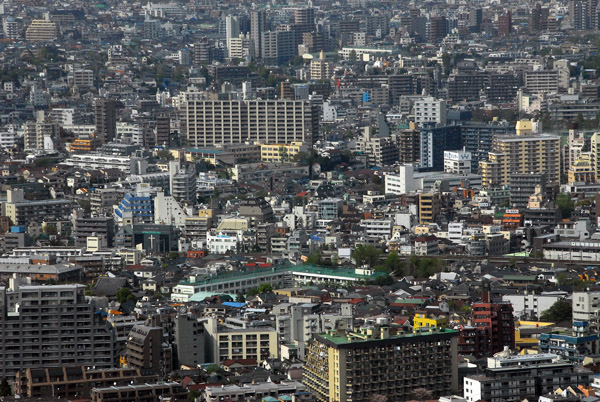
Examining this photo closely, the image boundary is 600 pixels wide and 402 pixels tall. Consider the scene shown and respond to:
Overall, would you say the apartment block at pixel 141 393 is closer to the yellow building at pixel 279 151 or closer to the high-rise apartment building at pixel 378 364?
the high-rise apartment building at pixel 378 364

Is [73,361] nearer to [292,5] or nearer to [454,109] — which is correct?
[454,109]

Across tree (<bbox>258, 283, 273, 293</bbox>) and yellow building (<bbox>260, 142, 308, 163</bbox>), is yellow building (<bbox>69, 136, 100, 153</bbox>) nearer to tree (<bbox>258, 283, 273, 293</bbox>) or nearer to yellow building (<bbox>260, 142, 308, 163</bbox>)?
yellow building (<bbox>260, 142, 308, 163</bbox>)

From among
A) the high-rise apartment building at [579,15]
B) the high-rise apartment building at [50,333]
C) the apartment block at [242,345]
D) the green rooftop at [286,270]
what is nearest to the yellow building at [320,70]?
the high-rise apartment building at [579,15]

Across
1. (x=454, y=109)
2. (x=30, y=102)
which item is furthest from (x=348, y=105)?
(x=30, y=102)

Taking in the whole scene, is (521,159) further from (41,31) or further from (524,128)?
(41,31)

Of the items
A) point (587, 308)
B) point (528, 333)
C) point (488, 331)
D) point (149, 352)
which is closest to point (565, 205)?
point (587, 308)
